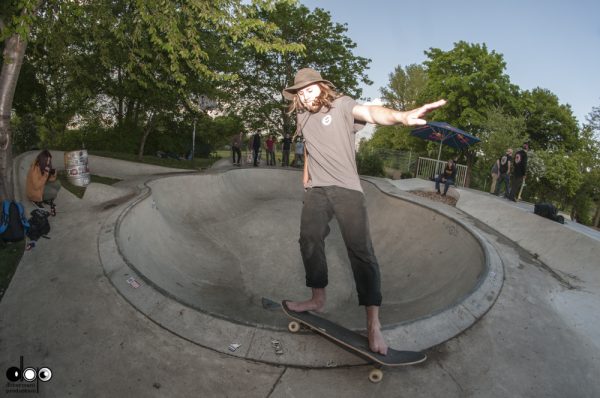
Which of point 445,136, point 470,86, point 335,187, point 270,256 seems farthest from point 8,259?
point 470,86

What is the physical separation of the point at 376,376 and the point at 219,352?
4.81 ft

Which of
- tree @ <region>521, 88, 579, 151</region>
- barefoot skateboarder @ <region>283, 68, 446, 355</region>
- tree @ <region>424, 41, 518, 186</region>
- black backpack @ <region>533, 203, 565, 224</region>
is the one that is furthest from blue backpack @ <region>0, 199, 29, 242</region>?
tree @ <region>521, 88, 579, 151</region>

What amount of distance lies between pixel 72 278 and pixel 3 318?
0.78 meters

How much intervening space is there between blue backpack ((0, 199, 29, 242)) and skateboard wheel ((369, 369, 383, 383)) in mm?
5842

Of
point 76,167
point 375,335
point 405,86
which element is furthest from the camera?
point 405,86

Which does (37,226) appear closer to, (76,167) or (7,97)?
(7,97)

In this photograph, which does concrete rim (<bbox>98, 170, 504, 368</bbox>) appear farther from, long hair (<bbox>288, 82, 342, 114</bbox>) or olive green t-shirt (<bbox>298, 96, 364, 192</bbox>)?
long hair (<bbox>288, 82, 342, 114</bbox>)

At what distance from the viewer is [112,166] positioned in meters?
14.1

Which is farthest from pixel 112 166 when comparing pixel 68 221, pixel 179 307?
pixel 179 307

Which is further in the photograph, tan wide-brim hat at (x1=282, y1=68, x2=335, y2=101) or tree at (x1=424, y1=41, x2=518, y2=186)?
tree at (x1=424, y1=41, x2=518, y2=186)

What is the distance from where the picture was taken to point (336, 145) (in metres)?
3.15

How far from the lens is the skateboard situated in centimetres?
290

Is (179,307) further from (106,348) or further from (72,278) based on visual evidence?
(72,278)

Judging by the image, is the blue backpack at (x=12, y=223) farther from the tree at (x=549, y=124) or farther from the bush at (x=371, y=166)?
the tree at (x=549, y=124)
